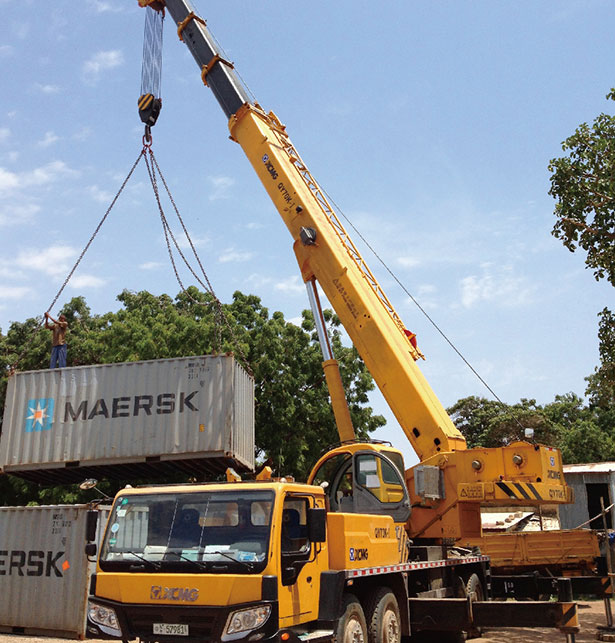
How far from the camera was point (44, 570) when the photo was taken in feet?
46.1

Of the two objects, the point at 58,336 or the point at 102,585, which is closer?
the point at 102,585

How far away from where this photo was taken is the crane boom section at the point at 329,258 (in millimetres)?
11141

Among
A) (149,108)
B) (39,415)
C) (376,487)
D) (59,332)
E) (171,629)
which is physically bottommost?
(171,629)

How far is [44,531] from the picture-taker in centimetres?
1434

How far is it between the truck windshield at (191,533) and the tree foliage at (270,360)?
16458 millimetres

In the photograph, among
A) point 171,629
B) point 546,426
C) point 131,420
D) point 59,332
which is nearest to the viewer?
point 171,629

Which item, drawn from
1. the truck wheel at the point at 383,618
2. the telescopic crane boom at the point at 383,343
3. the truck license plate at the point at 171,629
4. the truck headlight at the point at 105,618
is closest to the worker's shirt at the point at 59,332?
the telescopic crane boom at the point at 383,343

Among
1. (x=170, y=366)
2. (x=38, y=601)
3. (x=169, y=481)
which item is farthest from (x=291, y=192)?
(x=169, y=481)

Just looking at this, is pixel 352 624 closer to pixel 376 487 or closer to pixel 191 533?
pixel 191 533

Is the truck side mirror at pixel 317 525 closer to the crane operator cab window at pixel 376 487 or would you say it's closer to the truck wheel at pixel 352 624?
the truck wheel at pixel 352 624

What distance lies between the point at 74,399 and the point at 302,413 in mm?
10127

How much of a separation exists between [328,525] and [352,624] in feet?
3.35

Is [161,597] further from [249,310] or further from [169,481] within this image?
[249,310]

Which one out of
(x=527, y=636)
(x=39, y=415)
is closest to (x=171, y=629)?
(x=527, y=636)
